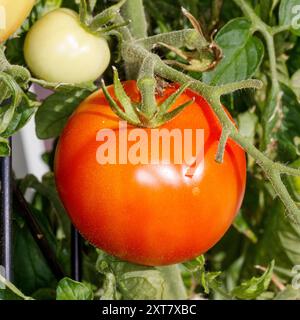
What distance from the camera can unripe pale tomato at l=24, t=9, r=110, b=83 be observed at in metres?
0.69

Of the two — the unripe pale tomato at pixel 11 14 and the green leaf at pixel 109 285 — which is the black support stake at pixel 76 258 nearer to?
the green leaf at pixel 109 285

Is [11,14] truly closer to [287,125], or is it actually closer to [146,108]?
[146,108]

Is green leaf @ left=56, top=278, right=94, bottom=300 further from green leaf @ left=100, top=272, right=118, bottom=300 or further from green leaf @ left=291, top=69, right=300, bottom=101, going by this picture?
green leaf @ left=291, top=69, right=300, bottom=101

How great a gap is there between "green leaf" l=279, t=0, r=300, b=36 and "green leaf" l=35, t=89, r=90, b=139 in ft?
0.70

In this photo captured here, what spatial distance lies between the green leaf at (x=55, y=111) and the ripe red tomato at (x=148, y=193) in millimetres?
95

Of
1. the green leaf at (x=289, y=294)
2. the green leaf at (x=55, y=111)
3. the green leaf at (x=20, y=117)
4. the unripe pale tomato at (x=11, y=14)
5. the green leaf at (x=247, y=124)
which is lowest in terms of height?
the green leaf at (x=289, y=294)

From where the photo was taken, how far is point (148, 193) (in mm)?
645

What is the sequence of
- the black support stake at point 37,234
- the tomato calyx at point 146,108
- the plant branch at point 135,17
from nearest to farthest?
the tomato calyx at point 146,108 < the plant branch at point 135,17 < the black support stake at point 37,234

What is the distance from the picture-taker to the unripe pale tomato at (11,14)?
64 centimetres

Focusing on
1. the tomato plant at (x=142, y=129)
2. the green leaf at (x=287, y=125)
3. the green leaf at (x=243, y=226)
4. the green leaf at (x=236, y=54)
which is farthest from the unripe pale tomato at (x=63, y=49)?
the green leaf at (x=243, y=226)

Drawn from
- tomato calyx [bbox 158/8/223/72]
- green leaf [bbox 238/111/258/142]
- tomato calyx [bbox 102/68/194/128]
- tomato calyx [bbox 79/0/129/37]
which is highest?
tomato calyx [bbox 79/0/129/37]

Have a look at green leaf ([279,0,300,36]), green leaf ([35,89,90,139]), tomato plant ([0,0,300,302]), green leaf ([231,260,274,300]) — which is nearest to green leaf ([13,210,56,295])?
tomato plant ([0,0,300,302])

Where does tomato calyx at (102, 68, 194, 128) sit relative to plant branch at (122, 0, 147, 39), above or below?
below

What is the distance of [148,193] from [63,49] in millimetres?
153
